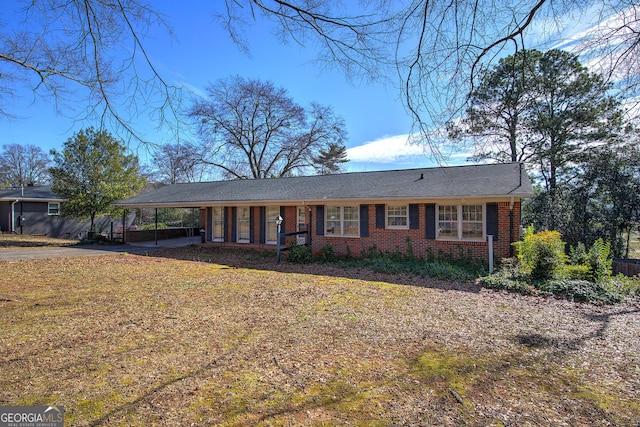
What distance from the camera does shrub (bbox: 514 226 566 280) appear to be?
27.3 ft

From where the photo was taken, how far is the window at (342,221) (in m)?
13.1

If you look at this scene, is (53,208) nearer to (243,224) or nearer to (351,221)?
(243,224)

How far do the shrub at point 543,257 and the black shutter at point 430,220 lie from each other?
307 cm

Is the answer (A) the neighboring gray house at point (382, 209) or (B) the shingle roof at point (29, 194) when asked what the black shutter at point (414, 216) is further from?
(B) the shingle roof at point (29, 194)

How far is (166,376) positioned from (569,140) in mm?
23062

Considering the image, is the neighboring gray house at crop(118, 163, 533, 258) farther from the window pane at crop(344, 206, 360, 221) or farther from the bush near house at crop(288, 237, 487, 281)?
the bush near house at crop(288, 237, 487, 281)

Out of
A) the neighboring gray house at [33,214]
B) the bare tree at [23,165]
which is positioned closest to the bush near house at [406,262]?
the neighboring gray house at [33,214]

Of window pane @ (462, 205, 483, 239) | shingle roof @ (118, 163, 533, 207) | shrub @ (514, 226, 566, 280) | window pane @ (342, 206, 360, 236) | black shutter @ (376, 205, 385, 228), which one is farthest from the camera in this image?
window pane @ (342, 206, 360, 236)

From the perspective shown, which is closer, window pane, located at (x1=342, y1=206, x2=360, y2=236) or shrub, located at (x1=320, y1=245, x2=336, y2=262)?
shrub, located at (x1=320, y1=245, x2=336, y2=262)

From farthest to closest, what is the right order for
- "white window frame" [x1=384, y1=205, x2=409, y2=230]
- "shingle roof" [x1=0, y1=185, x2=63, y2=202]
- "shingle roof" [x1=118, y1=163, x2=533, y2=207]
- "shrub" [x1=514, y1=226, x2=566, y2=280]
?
"shingle roof" [x1=0, y1=185, x2=63, y2=202] < "white window frame" [x1=384, y1=205, x2=409, y2=230] < "shingle roof" [x1=118, y1=163, x2=533, y2=207] < "shrub" [x1=514, y1=226, x2=566, y2=280]

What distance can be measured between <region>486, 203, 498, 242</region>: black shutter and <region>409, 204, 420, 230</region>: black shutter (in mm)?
2241

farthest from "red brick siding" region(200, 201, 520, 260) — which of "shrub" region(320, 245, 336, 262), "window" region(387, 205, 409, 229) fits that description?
"shrub" region(320, 245, 336, 262)

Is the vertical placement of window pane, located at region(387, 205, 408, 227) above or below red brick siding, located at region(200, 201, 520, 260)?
above

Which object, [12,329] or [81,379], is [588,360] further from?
[12,329]
